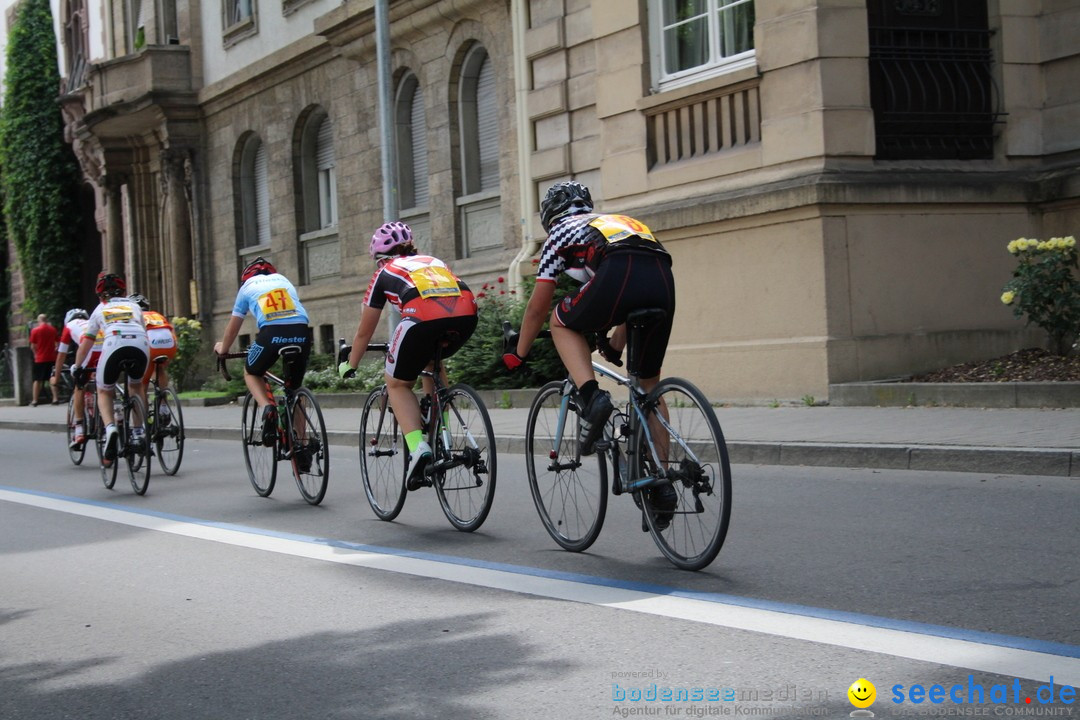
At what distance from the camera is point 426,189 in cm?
2317

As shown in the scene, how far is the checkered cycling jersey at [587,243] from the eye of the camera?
6258mm

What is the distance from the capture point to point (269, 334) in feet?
32.4

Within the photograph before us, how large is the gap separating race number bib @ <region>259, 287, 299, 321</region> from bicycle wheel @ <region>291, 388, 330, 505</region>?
641 millimetres

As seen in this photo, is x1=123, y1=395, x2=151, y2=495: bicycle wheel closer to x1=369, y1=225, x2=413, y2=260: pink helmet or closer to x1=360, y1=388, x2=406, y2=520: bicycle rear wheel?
x1=360, y1=388, x2=406, y2=520: bicycle rear wheel

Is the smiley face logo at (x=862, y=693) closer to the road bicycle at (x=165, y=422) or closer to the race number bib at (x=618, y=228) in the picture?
the race number bib at (x=618, y=228)

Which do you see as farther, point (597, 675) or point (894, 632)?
point (894, 632)

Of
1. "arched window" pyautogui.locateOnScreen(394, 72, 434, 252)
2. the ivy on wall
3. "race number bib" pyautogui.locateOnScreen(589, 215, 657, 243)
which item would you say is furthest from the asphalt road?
the ivy on wall

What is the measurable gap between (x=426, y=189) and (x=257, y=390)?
13.6m

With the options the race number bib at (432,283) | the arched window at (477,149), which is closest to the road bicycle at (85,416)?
the race number bib at (432,283)

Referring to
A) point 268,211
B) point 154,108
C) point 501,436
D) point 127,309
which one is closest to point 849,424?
point 501,436

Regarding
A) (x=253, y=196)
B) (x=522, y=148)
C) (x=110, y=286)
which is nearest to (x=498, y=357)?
(x=522, y=148)

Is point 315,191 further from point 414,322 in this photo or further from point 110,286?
point 414,322

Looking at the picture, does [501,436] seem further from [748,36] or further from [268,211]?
[268,211]

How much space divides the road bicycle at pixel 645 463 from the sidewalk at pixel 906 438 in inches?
136
